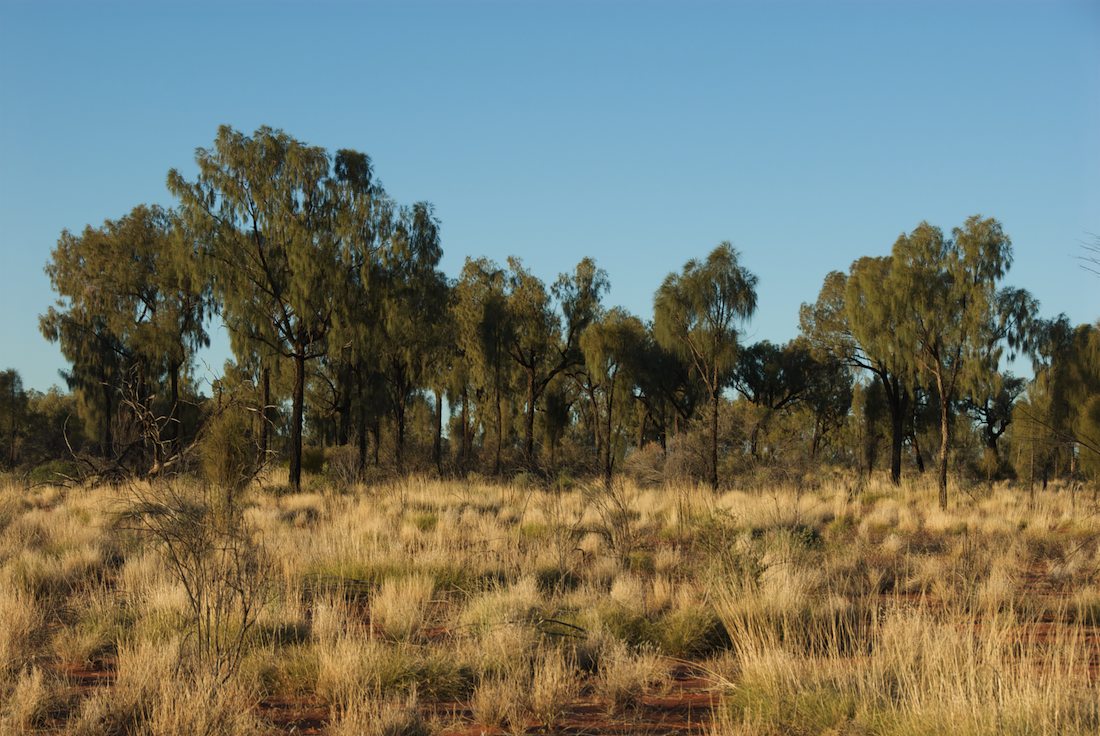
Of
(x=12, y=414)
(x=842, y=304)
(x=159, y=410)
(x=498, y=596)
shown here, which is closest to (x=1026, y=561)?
(x=498, y=596)

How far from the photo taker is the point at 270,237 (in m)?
24.4

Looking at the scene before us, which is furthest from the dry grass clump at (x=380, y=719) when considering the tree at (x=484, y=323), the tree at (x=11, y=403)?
the tree at (x=11, y=403)

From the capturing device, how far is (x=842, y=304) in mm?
36125

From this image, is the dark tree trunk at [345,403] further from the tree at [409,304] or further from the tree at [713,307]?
the tree at [713,307]

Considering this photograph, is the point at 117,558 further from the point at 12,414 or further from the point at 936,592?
the point at 12,414

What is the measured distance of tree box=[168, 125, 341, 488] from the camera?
76.8 feet

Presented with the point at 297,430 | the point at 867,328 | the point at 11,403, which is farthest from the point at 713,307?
the point at 11,403

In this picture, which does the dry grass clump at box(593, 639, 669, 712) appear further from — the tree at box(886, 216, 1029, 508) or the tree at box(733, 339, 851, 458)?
the tree at box(733, 339, 851, 458)

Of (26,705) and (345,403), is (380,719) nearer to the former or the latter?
(26,705)

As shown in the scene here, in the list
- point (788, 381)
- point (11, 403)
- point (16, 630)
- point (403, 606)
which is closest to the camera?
point (16, 630)

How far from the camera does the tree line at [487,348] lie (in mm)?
23078

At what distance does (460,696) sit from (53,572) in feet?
20.8

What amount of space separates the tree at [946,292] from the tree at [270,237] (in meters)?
15.5

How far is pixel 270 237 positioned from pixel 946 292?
18.2 m
